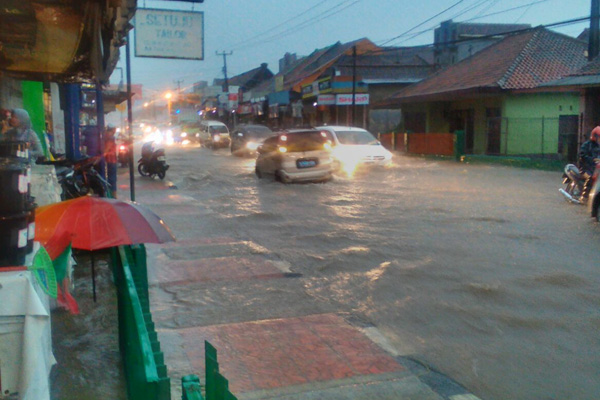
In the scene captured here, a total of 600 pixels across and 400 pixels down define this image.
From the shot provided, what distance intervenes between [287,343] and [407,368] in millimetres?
1094

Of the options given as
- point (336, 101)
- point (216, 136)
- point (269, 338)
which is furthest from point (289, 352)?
point (216, 136)

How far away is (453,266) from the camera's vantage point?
8.46 meters

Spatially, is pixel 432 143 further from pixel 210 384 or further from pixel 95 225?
pixel 210 384

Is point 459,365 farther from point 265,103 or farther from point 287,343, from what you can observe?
point 265,103

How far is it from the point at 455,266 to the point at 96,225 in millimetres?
5020

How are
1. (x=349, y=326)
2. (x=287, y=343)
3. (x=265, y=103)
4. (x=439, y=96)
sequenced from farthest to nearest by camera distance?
1. (x=265, y=103)
2. (x=439, y=96)
3. (x=349, y=326)
4. (x=287, y=343)

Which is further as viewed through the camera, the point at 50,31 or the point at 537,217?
the point at 537,217

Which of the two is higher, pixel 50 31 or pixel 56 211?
pixel 50 31

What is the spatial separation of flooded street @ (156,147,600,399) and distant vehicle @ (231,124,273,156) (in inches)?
680

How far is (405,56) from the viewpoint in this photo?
→ 5119 centimetres

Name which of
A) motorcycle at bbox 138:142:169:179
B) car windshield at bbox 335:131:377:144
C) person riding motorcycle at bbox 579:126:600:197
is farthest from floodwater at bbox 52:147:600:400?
car windshield at bbox 335:131:377:144

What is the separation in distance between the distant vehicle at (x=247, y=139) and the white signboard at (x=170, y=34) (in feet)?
64.3

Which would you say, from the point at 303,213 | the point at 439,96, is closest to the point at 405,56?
the point at 439,96

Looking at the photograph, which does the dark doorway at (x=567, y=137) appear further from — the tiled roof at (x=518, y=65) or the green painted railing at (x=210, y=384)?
the green painted railing at (x=210, y=384)
